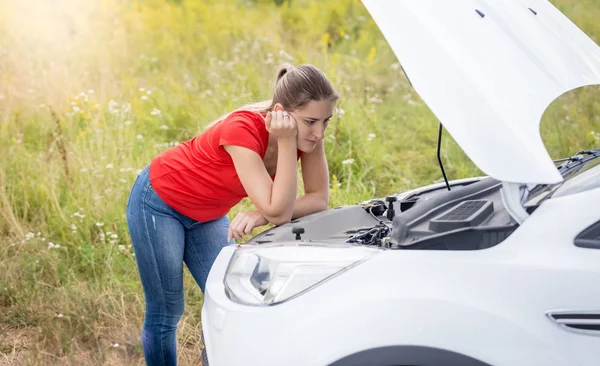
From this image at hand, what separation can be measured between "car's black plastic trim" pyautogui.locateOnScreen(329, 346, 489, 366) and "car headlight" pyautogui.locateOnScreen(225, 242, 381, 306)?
23 cm

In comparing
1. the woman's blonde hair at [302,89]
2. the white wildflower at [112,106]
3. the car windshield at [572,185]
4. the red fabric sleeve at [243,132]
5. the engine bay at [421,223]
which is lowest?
the engine bay at [421,223]

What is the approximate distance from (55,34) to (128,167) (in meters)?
2.69

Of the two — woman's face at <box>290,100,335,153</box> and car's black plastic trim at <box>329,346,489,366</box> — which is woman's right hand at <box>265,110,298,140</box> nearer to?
woman's face at <box>290,100,335,153</box>

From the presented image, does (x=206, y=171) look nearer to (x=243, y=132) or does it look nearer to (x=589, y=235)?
(x=243, y=132)

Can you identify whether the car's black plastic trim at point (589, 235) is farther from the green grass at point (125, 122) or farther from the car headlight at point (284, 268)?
the green grass at point (125, 122)

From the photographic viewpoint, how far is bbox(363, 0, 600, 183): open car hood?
76.7 inches

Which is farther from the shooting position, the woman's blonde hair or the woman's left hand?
the woman's left hand

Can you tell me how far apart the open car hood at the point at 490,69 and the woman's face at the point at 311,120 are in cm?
60

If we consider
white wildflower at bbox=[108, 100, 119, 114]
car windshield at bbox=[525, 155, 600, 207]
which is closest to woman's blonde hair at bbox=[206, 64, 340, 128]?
car windshield at bbox=[525, 155, 600, 207]

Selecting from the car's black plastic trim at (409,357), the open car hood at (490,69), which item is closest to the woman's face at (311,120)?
the open car hood at (490,69)

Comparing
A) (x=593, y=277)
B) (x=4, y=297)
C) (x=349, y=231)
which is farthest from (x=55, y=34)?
(x=593, y=277)

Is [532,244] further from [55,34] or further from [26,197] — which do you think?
[55,34]

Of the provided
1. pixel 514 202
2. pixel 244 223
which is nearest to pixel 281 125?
pixel 244 223

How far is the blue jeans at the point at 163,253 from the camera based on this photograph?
10.0 ft
